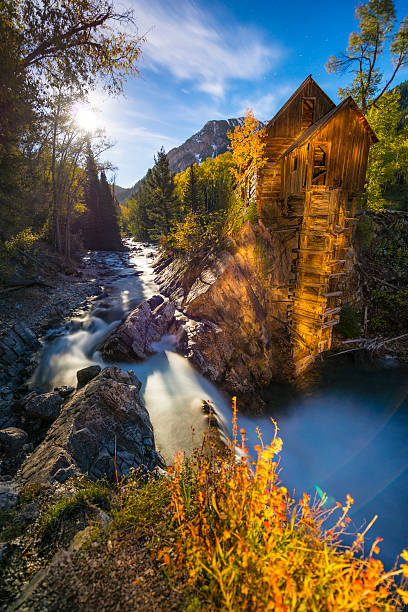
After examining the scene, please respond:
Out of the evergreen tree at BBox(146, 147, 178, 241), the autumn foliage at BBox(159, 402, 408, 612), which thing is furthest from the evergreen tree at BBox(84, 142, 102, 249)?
the autumn foliage at BBox(159, 402, 408, 612)

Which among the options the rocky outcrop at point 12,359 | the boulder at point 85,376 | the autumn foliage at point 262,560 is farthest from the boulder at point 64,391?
the autumn foliage at point 262,560

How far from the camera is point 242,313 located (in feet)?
40.4

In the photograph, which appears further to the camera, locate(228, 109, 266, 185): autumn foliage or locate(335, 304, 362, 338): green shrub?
locate(335, 304, 362, 338): green shrub

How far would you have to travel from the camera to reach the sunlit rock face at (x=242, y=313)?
11172mm

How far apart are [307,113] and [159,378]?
16486 millimetres

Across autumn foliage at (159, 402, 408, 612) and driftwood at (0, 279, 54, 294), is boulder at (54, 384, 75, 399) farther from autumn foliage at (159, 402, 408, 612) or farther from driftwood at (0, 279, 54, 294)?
driftwood at (0, 279, 54, 294)

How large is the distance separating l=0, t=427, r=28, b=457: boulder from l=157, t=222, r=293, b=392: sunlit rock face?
6540 millimetres

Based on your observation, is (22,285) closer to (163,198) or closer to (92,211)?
(163,198)

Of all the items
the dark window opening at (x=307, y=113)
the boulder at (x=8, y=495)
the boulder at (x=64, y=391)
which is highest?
the dark window opening at (x=307, y=113)

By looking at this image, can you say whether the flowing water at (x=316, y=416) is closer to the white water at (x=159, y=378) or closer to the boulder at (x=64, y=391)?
the white water at (x=159, y=378)

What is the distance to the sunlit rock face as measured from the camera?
36.7 feet

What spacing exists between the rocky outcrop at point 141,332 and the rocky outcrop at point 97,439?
11.4 ft

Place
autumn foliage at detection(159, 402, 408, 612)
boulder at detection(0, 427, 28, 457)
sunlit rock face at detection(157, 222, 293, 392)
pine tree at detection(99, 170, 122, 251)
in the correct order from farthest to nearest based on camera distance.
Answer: pine tree at detection(99, 170, 122, 251) → sunlit rock face at detection(157, 222, 293, 392) → boulder at detection(0, 427, 28, 457) → autumn foliage at detection(159, 402, 408, 612)

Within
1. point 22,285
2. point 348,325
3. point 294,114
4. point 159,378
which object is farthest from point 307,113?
point 22,285
